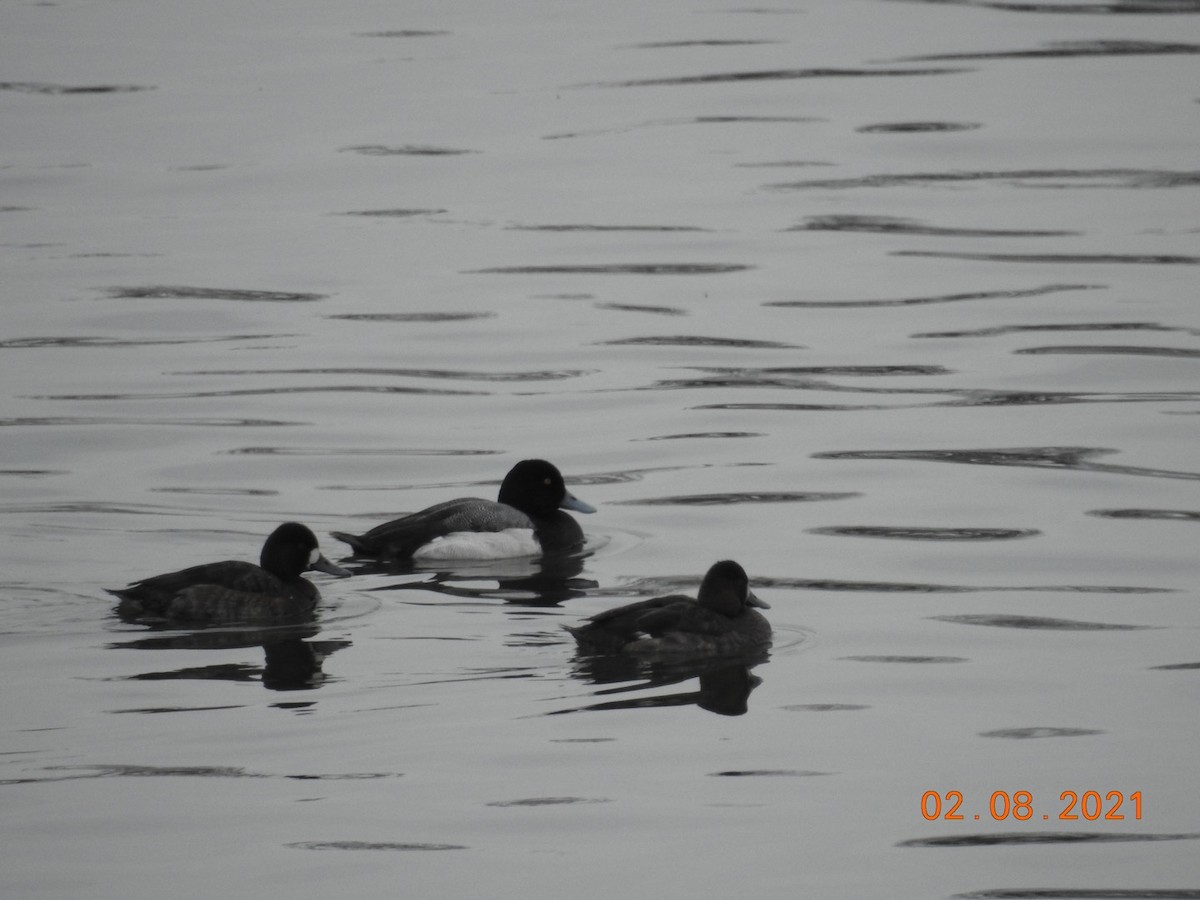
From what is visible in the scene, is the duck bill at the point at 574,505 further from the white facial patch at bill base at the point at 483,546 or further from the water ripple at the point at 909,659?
the water ripple at the point at 909,659

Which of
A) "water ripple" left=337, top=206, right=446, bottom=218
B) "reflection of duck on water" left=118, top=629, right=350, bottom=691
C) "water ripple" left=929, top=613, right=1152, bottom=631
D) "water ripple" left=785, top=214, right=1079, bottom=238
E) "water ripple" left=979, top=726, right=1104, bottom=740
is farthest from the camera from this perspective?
"water ripple" left=337, top=206, right=446, bottom=218

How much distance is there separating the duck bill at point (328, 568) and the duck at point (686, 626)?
1973mm

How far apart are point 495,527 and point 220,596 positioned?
2522mm

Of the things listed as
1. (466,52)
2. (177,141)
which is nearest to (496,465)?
(177,141)

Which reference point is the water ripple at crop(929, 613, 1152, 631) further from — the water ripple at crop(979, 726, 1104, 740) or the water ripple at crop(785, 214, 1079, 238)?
the water ripple at crop(785, 214, 1079, 238)

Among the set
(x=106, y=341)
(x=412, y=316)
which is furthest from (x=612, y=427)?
(x=106, y=341)

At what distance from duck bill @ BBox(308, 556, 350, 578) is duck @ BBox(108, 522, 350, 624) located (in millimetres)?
171

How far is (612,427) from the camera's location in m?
17.0

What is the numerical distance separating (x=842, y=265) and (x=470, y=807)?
14128 mm

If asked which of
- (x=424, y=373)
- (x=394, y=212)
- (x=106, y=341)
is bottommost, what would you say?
(x=424, y=373)

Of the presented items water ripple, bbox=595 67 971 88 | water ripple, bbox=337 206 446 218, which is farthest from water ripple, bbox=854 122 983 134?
water ripple, bbox=337 206 446 218

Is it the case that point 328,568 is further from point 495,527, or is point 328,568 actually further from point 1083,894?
point 1083,894

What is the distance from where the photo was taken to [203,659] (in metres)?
10.8

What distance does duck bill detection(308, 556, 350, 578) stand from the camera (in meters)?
12.2
